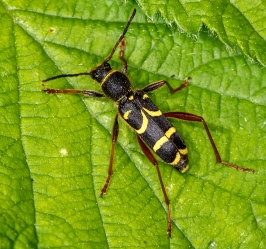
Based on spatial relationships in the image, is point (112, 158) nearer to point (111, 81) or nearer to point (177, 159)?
point (177, 159)

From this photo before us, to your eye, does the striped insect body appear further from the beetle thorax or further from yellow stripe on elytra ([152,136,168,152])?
the beetle thorax

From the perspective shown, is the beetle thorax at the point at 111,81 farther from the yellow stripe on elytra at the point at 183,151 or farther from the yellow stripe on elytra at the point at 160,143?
the yellow stripe on elytra at the point at 183,151

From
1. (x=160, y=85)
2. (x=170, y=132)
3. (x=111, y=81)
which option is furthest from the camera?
(x=111, y=81)

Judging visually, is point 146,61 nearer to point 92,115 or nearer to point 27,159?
point 92,115

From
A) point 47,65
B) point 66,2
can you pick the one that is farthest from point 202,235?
point 66,2

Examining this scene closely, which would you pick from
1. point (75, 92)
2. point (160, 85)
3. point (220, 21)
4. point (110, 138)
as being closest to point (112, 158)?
point (110, 138)
